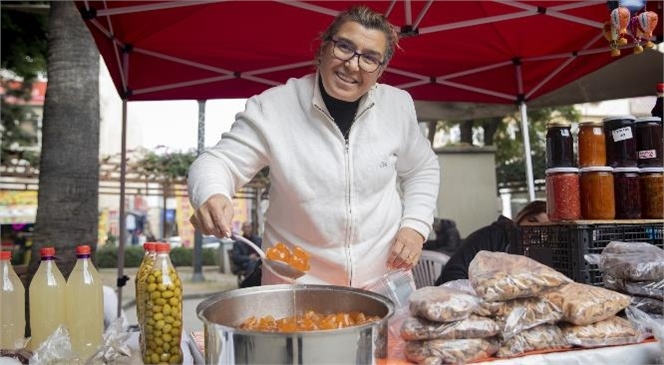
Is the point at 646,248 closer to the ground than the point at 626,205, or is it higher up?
closer to the ground

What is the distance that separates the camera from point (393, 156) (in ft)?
5.50

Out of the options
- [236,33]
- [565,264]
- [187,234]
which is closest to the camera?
[565,264]

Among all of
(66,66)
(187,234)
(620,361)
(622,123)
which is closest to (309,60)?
(66,66)

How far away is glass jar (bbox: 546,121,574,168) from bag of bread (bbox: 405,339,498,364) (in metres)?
0.75

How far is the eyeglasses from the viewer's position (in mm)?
1458

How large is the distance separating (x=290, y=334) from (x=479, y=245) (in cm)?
194

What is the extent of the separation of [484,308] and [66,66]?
3.74m

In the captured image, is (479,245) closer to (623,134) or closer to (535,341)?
(623,134)

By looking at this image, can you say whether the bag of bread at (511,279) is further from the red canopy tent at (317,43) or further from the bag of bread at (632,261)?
the red canopy tent at (317,43)

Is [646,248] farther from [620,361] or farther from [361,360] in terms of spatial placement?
[361,360]

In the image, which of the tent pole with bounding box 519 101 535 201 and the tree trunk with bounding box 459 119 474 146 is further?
the tree trunk with bounding box 459 119 474 146

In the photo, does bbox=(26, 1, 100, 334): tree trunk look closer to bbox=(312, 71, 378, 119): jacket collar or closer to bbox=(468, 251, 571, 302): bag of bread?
bbox=(312, 71, 378, 119): jacket collar

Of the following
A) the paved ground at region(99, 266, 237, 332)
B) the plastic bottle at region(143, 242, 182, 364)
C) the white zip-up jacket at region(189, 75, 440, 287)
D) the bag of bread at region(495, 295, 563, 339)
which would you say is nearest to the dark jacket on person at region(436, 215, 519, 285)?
the white zip-up jacket at region(189, 75, 440, 287)

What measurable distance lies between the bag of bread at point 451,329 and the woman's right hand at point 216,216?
1.59ft
